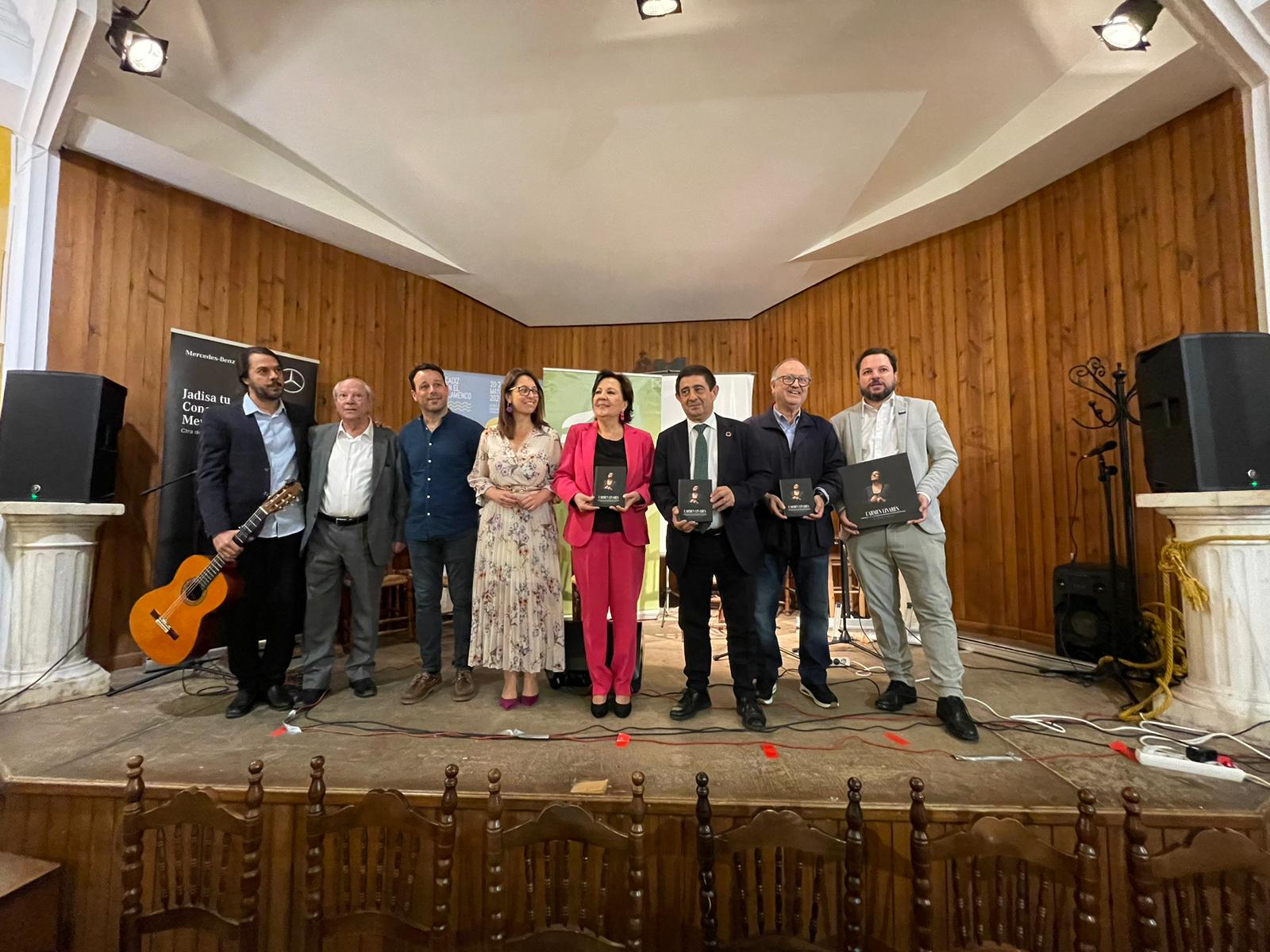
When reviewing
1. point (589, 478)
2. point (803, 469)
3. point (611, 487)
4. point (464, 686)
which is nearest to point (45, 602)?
point (464, 686)

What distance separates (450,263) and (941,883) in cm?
507

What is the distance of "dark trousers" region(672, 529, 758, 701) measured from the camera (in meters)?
2.13

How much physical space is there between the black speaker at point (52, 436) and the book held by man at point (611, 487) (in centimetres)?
252

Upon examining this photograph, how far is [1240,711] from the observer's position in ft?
6.36

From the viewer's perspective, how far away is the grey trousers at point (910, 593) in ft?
6.96

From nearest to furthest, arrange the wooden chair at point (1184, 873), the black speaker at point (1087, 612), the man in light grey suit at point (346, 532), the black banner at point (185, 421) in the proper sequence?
the wooden chair at point (1184, 873) < the man in light grey suit at point (346, 532) < the black speaker at point (1087, 612) < the black banner at point (185, 421)

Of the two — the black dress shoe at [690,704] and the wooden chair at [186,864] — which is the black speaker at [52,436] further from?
the black dress shoe at [690,704]

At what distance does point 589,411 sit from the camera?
13.1 feet

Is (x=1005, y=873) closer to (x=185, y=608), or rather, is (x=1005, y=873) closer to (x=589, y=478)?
(x=589, y=478)

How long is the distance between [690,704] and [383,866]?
122 cm

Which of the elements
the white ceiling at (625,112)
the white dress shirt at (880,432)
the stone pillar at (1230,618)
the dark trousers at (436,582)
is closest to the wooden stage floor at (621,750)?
the stone pillar at (1230,618)

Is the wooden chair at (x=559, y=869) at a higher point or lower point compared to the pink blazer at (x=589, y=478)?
lower

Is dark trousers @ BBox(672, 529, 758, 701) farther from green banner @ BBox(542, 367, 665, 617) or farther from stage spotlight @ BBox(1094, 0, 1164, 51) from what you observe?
stage spotlight @ BBox(1094, 0, 1164, 51)

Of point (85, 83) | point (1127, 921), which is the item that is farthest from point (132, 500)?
point (1127, 921)
